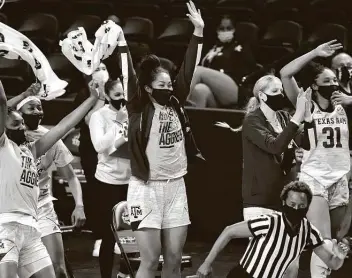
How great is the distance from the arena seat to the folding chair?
3.95 metres

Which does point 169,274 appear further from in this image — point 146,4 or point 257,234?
point 146,4

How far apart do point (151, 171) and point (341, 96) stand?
1778 millimetres

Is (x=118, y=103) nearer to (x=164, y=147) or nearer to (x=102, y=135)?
(x=102, y=135)

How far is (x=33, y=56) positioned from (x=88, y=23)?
6441mm

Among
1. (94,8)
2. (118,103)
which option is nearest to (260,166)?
(118,103)

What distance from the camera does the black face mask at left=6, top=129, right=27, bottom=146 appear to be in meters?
6.76

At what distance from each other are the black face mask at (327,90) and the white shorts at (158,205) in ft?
4.93

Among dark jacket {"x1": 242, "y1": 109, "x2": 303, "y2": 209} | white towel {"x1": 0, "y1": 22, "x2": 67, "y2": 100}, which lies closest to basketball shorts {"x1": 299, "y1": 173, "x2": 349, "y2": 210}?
dark jacket {"x1": 242, "y1": 109, "x2": 303, "y2": 209}

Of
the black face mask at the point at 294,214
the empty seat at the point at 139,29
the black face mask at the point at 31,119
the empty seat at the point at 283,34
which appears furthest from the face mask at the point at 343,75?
the empty seat at the point at 139,29

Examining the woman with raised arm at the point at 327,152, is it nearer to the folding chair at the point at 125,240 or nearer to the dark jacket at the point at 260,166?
the dark jacket at the point at 260,166

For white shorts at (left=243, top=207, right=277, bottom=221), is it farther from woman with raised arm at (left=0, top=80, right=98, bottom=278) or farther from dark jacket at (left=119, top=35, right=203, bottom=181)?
woman with raised arm at (left=0, top=80, right=98, bottom=278)

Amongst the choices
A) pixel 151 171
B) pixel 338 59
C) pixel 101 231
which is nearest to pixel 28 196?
pixel 151 171

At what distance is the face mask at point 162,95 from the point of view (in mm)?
7729

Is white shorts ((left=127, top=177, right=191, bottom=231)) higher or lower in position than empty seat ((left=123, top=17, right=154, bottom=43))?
lower
